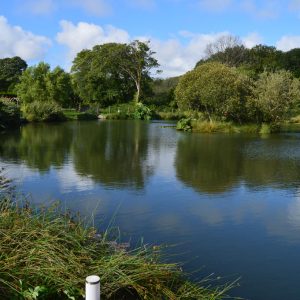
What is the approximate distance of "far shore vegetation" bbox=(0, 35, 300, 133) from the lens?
27.8 metres

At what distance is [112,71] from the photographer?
5150 cm

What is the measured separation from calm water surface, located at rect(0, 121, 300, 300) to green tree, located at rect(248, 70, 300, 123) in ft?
28.8

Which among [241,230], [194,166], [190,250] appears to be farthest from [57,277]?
[194,166]

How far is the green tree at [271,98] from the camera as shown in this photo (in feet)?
90.2

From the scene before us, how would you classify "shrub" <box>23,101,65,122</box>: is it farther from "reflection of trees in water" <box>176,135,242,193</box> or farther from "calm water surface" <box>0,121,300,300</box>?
"reflection of trees in water" <box>176,135,242,193</box>

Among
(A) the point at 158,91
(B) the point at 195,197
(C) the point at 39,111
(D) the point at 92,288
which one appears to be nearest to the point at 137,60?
(A) the point at 158,91

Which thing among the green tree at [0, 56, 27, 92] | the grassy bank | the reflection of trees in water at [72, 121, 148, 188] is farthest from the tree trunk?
the reflection of trees in water at [72, 121, 148, 188]

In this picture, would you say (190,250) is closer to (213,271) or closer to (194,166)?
(213,271)

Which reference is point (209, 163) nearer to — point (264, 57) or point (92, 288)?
point (92, 288)

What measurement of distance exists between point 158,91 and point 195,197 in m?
51.1

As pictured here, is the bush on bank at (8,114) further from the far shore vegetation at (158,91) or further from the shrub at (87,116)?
the shrub at (87,116)

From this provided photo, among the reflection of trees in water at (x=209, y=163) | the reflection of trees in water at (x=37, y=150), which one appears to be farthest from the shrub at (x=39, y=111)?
the reflection of trees in water at (x=209, y=163)

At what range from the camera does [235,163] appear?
15.0 meters

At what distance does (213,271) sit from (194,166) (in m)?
8.79
